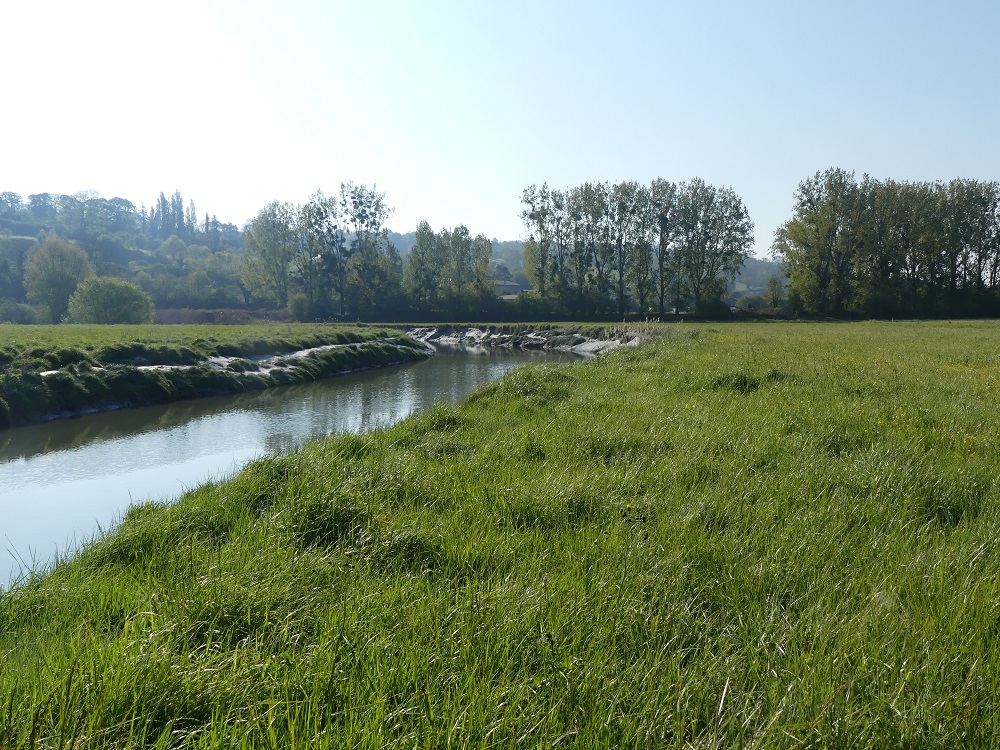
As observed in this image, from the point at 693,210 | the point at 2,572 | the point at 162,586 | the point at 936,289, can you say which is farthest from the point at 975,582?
the point at 936,289

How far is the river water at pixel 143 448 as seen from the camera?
6793 millimetres

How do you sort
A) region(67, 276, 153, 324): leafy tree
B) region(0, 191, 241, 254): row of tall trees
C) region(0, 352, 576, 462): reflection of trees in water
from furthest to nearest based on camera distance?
region(0, 191, 241, 254): row of tall trees
region(67, 276, 153, 324): leafy tree
region(0, 352, 576, 462): reflection of trees in water

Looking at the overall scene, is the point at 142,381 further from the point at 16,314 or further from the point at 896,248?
the point at 896,248

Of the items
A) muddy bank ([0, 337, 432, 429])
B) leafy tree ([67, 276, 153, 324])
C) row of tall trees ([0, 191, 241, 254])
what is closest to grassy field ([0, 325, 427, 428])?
muddy bank ([0, 337, 432, 429])

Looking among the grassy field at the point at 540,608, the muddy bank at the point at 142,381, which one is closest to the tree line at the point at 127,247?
the muddy bank at the point at 142,381

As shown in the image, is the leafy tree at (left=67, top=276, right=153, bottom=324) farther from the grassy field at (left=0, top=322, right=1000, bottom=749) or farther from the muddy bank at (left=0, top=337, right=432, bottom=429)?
the grassy field at (left=0, top=322, right=1000, bottom=749)

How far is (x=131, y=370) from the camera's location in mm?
17578

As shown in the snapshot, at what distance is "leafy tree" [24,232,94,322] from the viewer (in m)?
54.2

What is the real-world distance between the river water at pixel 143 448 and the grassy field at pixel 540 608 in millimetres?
1765

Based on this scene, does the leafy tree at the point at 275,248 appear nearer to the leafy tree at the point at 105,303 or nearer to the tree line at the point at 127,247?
the tree line at the point at 127,247

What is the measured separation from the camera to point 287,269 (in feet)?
222

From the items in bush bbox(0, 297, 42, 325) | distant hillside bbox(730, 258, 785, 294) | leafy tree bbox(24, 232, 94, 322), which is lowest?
bush bbox(0, 297, 42, 325)

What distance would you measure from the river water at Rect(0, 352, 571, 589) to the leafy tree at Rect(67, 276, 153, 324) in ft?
108

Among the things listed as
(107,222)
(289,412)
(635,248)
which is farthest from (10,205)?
(289,412)
